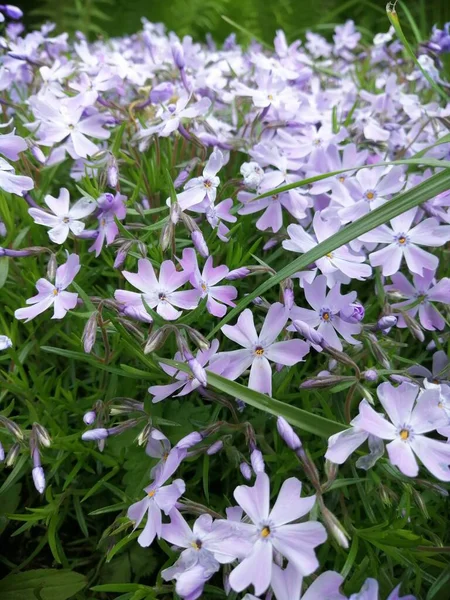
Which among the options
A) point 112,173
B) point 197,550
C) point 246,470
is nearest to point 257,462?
point 246,470

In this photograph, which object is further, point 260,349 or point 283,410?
point 260,349

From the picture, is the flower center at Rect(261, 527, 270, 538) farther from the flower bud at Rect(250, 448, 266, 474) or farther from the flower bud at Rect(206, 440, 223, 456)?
the flower bud at Rect(206, 440, 223, 456)

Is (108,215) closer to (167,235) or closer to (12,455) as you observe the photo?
(167,235)

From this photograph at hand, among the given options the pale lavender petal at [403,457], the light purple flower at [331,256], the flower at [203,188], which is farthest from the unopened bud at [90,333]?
the pale lavender petal at [403,457]

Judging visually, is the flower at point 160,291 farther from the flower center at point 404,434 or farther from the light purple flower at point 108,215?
the flower center at point 404,434

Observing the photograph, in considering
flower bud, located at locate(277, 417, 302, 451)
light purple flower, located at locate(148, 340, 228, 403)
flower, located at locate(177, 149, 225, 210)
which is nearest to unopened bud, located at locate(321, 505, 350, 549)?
flower bud, located at locate(277, 417, 302, 451)

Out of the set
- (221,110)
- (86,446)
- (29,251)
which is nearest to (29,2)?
(221,110)

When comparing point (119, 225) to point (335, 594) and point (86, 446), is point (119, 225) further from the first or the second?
point (335, 594)
